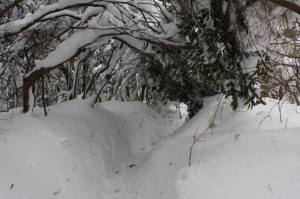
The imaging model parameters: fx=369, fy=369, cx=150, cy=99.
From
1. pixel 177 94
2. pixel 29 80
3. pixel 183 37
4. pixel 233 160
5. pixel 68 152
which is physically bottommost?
pixel 68 152

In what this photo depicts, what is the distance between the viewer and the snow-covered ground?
4965 mm

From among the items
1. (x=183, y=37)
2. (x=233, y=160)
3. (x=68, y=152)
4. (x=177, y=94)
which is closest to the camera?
(x=233, y=160)

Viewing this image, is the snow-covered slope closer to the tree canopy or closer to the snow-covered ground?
the snow-covered ground

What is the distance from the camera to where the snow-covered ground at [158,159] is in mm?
4965

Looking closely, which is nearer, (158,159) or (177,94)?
(158,159)

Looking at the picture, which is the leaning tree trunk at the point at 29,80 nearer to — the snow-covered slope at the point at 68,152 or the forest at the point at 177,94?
the forest at the point at 177,94

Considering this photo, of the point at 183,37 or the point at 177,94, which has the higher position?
the point at 183,37

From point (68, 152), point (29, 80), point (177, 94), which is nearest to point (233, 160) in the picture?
point (68, 152)

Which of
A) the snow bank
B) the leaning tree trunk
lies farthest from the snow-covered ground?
the leaning tree trunk

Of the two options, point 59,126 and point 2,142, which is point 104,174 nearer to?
point 59,126

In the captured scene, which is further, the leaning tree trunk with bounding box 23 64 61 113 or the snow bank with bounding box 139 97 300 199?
the leaning tree trunk with bounding box 23 64 61 113

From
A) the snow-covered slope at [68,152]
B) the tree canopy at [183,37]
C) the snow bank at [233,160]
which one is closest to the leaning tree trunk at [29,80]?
the tree canopy at [183,37]

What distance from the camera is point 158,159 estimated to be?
25.2 ft

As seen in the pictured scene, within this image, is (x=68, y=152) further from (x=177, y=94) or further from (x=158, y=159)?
(x=177, y=94)
